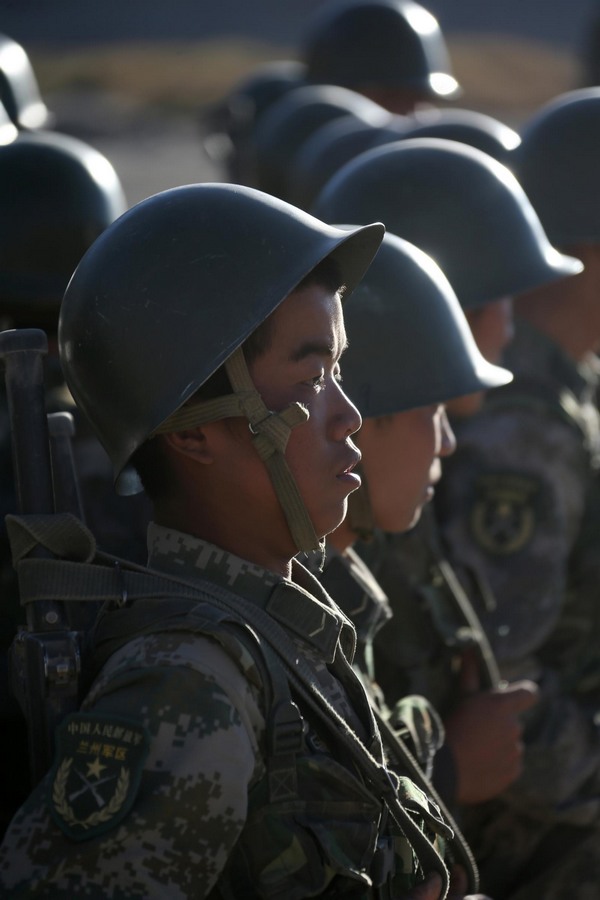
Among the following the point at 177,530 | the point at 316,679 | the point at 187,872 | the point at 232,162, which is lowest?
the point at 187,872

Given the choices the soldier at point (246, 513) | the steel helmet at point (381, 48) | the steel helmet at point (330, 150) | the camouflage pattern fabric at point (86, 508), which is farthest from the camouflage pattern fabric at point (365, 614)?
the steel helmet at point (381, 48)

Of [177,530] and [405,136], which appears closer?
[177,530]

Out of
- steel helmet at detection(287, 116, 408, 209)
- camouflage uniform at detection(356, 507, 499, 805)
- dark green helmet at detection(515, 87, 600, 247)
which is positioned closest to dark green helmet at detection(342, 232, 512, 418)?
camouflage uniform at detection(356, 507, 499, 805)

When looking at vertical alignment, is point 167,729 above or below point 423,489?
below

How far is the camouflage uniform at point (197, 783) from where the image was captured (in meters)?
A: 1.76

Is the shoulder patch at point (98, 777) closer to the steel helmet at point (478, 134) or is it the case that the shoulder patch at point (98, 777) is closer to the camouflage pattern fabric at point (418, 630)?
the camouflage pattern fabric at point (418, 630)

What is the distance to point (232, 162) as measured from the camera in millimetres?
9336

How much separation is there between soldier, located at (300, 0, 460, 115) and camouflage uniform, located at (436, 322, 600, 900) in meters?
5.35

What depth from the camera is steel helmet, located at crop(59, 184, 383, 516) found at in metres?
2.16

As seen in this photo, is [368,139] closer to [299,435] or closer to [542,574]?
[542,574]

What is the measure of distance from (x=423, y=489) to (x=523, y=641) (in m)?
1.18

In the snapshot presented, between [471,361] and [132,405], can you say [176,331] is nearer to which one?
[132,405]

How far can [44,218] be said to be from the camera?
411 centimetres

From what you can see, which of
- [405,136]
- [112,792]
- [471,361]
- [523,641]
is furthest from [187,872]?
[405,136]
